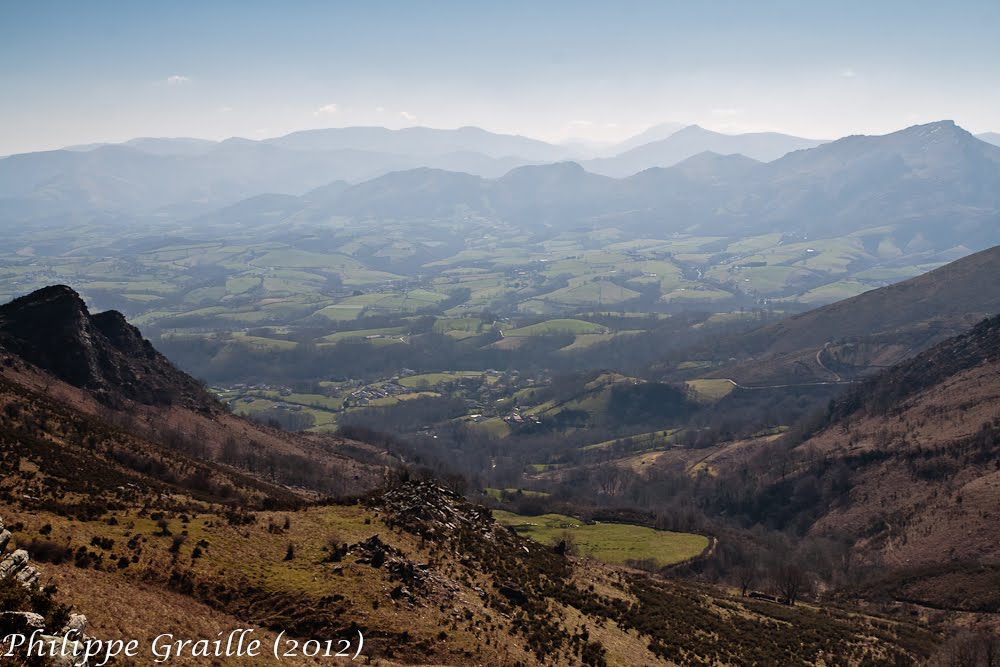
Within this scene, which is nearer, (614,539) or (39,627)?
(39,627)

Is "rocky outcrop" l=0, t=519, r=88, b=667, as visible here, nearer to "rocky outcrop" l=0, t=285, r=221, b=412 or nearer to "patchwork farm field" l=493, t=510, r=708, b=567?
"patchwork farm field" l=493, t=510, r=708, b=567

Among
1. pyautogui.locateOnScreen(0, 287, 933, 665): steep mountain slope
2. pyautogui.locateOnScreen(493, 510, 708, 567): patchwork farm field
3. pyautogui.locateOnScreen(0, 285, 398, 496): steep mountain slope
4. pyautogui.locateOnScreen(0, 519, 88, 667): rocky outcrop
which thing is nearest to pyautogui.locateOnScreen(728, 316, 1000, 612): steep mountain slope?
pyautogui.locateOnScreen(493, 510, 708, 567): patchwork farm field

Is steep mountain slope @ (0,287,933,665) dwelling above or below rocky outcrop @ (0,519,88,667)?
below

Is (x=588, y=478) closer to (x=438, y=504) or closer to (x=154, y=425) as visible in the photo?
(x=154, y=425)

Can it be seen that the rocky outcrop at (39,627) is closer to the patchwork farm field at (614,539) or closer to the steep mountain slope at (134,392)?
the steep mountain slope at (134,392)

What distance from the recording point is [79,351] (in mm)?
94812

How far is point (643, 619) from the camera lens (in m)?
46.2

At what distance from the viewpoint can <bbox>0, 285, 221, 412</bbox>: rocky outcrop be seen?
9219cm

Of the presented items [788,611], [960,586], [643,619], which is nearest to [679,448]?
[960,586]

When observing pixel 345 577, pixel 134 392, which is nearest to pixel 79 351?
pixel 134 392

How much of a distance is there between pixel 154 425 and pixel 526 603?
72266 mm

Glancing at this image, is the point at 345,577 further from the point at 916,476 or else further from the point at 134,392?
the point at 916,476

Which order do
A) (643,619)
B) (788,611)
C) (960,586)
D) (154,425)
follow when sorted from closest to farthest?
(643,619) → (788,611) → (960,586) → (154,425)

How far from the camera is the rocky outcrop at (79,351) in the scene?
92.2 m
